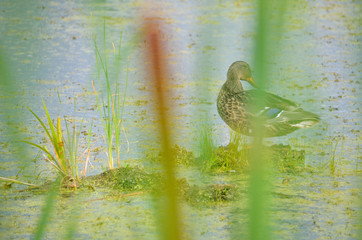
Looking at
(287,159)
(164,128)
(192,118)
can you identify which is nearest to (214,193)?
(287,159)

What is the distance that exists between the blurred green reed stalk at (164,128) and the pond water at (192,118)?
0.03m

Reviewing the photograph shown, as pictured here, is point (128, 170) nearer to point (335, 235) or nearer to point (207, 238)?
point (207, 238)

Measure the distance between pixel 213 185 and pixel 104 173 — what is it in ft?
2.63

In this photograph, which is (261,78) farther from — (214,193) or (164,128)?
(214,193)

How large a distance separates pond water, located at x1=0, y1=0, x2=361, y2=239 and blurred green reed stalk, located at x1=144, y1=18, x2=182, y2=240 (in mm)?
26

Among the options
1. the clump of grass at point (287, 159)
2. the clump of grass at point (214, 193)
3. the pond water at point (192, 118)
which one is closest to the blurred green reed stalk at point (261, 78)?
the pond water at point (192, 118)

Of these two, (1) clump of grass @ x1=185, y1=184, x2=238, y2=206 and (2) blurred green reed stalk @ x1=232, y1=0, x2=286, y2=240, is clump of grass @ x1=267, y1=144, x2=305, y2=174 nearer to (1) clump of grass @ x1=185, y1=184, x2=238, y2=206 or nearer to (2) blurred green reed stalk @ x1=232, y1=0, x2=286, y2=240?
(1) clump of grass @ x1=185, y1=184, x2=238, y2=206

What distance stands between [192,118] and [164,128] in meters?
0.54

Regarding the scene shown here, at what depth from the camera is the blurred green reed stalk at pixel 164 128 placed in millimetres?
492

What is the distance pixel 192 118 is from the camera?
3.48 ft

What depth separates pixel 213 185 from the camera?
13.5ft

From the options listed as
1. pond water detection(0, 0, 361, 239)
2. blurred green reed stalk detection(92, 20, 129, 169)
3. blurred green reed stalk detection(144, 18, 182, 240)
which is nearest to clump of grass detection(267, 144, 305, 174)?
pond water detection(0, 0, 361, 239)

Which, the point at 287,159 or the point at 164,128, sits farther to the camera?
the point at 287,159

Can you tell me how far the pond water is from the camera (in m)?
0.69
